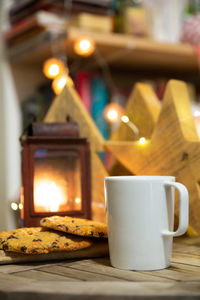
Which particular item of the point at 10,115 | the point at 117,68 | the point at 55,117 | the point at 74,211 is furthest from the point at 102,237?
the point at 117,68

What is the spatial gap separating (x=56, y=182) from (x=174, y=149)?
235 millimetres

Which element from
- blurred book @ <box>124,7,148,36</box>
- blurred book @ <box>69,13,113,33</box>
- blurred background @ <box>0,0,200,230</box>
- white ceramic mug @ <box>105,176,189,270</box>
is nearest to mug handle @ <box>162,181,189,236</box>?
white ceramic mug @ <box>105,176,189,270</box>

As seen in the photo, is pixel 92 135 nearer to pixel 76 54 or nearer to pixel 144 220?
pixel 144 220

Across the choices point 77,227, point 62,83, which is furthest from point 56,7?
point 77,227

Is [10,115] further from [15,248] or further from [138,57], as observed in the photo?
[15,248]

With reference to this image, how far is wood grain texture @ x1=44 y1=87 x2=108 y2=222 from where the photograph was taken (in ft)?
3.19

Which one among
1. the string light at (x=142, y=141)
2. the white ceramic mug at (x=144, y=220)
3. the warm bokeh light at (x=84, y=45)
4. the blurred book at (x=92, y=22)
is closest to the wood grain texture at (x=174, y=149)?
the string light at (x=142, y=141)

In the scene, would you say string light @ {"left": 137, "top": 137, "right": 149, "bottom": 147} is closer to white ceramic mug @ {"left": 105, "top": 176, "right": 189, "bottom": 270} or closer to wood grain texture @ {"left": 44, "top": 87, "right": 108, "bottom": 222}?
wood grain texture @ {"left": 44, "top": 87, "right": 108, "bottom": 222}

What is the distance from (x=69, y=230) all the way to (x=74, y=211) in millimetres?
207

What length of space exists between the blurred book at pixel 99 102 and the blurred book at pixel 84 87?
0.08ft

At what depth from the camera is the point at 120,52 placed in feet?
6.40

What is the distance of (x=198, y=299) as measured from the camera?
0.44 metres

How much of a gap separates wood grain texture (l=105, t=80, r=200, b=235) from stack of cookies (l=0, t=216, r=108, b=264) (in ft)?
0.68

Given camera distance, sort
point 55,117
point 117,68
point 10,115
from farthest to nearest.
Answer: point 117,68 < point 10,115 < point 55,117
